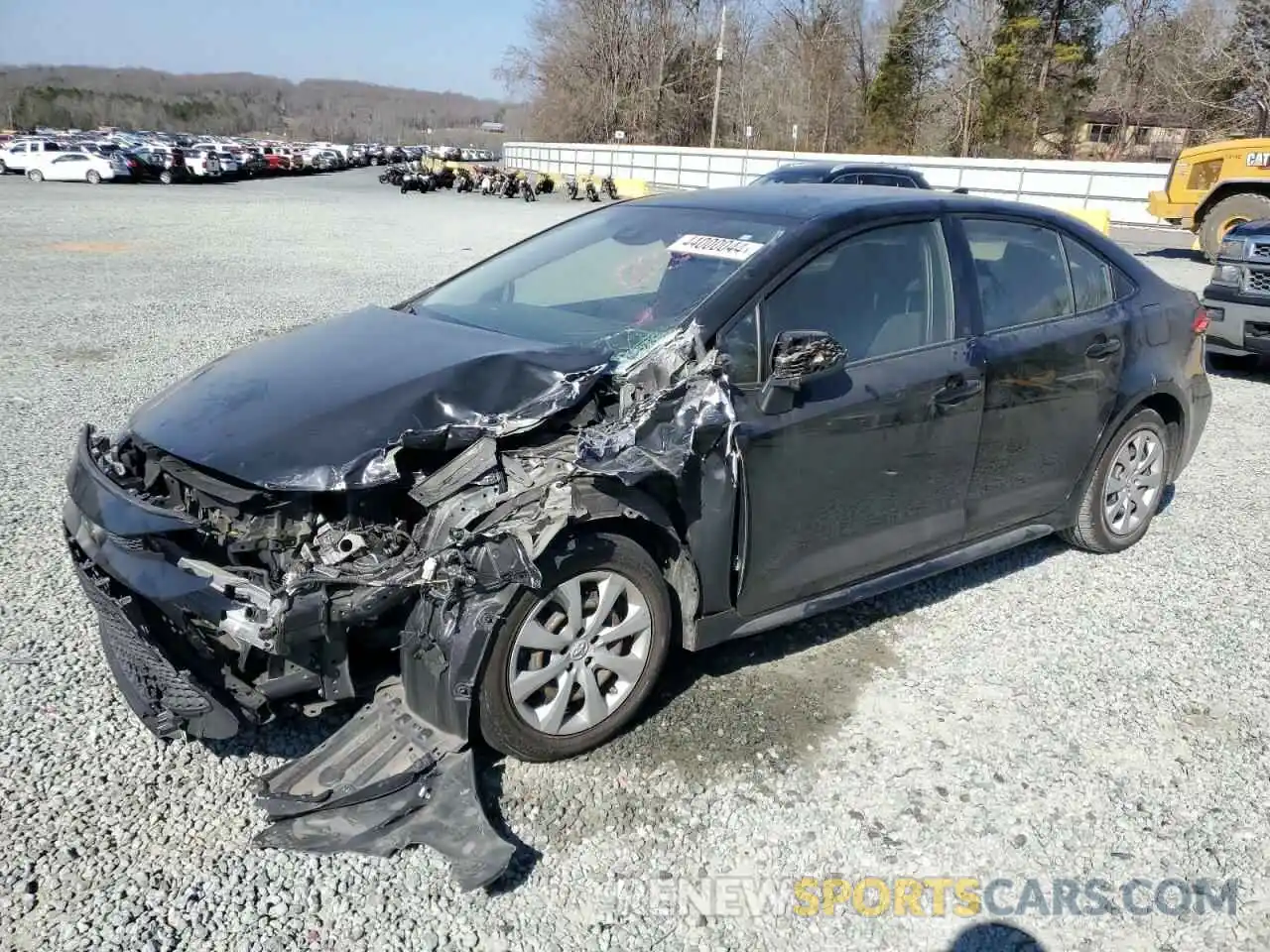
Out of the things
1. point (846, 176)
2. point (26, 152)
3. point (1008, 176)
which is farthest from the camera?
point (26, 152)

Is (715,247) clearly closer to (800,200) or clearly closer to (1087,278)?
(800,200)

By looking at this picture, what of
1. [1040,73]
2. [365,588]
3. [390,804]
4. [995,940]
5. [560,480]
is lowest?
[995,940]

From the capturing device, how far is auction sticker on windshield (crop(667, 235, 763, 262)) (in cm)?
347

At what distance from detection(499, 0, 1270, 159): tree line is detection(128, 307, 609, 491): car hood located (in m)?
43.1

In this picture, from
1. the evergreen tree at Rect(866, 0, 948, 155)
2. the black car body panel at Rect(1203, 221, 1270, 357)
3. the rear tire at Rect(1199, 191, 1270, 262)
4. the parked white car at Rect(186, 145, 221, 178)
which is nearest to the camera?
the black car body panel at Rect(1203, 221, 1270, 357)

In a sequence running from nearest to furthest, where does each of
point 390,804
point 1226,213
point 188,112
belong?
point 390,804 → point 1226,213 → point 188,112

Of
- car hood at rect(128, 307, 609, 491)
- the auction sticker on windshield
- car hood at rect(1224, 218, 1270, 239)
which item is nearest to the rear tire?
car hood at rect(1224, 218, 1270, 239)

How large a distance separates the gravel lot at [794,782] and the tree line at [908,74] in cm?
4170

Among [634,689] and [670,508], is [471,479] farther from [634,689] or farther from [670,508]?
[634,689]

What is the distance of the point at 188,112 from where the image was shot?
147 m

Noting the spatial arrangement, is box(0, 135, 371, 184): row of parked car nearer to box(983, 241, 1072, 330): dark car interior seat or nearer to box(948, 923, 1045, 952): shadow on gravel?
box(983, 241, 1072, 330): dark car interior seat

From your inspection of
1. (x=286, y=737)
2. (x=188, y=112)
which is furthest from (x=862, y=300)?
(x=188, y=112)

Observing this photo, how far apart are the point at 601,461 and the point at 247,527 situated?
3.41ft

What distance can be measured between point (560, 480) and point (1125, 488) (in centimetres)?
322
